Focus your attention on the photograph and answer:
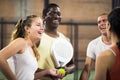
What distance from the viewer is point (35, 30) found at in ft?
8.84

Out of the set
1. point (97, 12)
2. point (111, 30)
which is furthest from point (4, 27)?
point (111, 30)

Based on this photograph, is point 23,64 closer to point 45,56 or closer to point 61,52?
point 45,56

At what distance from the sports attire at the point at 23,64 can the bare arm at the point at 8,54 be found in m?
0.08

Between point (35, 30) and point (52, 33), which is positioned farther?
point (52, 33)

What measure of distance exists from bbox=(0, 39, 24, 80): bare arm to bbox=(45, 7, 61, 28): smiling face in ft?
2.19

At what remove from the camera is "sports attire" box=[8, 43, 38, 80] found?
2525 mm

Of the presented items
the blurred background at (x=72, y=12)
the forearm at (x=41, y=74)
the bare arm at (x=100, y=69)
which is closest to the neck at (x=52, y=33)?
the forearm at (x=41, y=74)

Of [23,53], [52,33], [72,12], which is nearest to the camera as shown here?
[23,53]

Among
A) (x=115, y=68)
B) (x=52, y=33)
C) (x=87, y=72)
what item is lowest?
(x=87, y=72)

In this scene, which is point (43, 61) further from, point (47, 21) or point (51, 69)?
point (47, 21)

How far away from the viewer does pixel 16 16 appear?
11.0 metres

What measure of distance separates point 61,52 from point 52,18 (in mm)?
348

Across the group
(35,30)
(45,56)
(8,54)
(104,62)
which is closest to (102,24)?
(45,56)

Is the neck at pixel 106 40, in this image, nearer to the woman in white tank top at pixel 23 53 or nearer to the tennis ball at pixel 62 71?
the tennis ball at pixel 62 71
